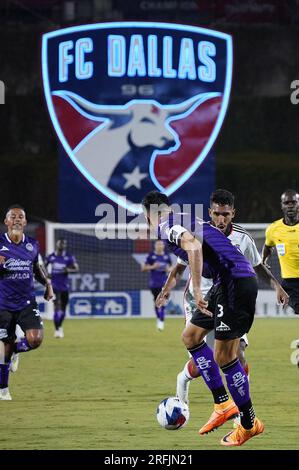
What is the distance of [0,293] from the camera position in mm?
11461

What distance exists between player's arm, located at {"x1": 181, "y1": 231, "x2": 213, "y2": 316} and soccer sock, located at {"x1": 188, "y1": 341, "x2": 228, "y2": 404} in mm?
1080

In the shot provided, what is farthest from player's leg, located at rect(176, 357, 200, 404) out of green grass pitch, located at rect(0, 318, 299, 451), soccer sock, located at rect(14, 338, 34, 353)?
soccer sock, located at rect(14, 338, 34, 353)

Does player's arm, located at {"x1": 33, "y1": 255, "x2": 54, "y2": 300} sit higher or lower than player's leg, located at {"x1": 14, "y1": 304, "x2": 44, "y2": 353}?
higher

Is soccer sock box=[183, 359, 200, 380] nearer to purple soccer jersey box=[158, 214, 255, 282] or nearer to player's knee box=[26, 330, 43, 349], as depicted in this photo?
purple soccer jersey box=[158, 214, 255, 282]

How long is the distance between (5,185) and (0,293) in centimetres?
2456

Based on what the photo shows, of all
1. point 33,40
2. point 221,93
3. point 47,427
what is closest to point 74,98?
point 221,93

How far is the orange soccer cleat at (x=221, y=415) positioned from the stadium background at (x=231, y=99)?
2552 centimetres

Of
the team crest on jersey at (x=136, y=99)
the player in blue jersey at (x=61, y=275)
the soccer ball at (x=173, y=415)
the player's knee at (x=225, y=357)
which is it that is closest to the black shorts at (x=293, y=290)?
the soccer ball at (x=173, y=415)

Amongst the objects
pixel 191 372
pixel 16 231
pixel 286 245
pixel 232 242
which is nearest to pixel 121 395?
pixel 16 231

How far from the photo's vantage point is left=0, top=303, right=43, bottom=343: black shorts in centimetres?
1127

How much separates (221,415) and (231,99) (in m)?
28.3

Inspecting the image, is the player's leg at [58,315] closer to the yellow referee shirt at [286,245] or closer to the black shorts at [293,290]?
the yellow referee shirt at [286,245]

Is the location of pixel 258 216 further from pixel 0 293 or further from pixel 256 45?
pixel 0 293

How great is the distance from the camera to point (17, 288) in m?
11.4
